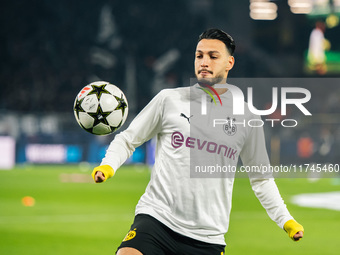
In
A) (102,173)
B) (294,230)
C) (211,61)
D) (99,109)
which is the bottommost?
(294,230)

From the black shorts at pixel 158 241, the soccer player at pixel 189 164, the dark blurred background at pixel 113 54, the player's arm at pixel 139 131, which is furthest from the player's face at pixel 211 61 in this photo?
the dark blurred background at pixel 113 54

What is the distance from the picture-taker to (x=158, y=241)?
3.86 metres

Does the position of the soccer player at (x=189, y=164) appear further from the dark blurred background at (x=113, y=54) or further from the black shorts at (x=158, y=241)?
the dark blurred background at (x=113, y=54)

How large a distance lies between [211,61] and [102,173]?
1012 mm

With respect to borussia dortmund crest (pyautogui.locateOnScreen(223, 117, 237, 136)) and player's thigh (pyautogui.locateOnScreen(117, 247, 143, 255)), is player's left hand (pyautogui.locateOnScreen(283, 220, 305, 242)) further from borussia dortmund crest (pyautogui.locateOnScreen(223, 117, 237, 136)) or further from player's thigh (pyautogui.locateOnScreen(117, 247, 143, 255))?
player's thigh (pyautogui.locateOnScreen(117, 247, 143, 255))

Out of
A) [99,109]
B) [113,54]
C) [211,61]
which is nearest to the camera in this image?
[211,61]

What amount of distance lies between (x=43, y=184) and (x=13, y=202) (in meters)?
4.29

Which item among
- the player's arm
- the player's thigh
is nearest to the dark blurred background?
the player's arm

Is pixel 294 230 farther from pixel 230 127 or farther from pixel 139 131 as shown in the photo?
pixel 139 131

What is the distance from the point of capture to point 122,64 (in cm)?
3650

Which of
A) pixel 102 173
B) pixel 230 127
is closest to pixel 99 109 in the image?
pixel 102 173

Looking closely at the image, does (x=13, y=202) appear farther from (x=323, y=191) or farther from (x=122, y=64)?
(x=122, y=64)

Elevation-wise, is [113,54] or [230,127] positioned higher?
[230,127]

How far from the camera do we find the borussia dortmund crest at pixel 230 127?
4176mm
